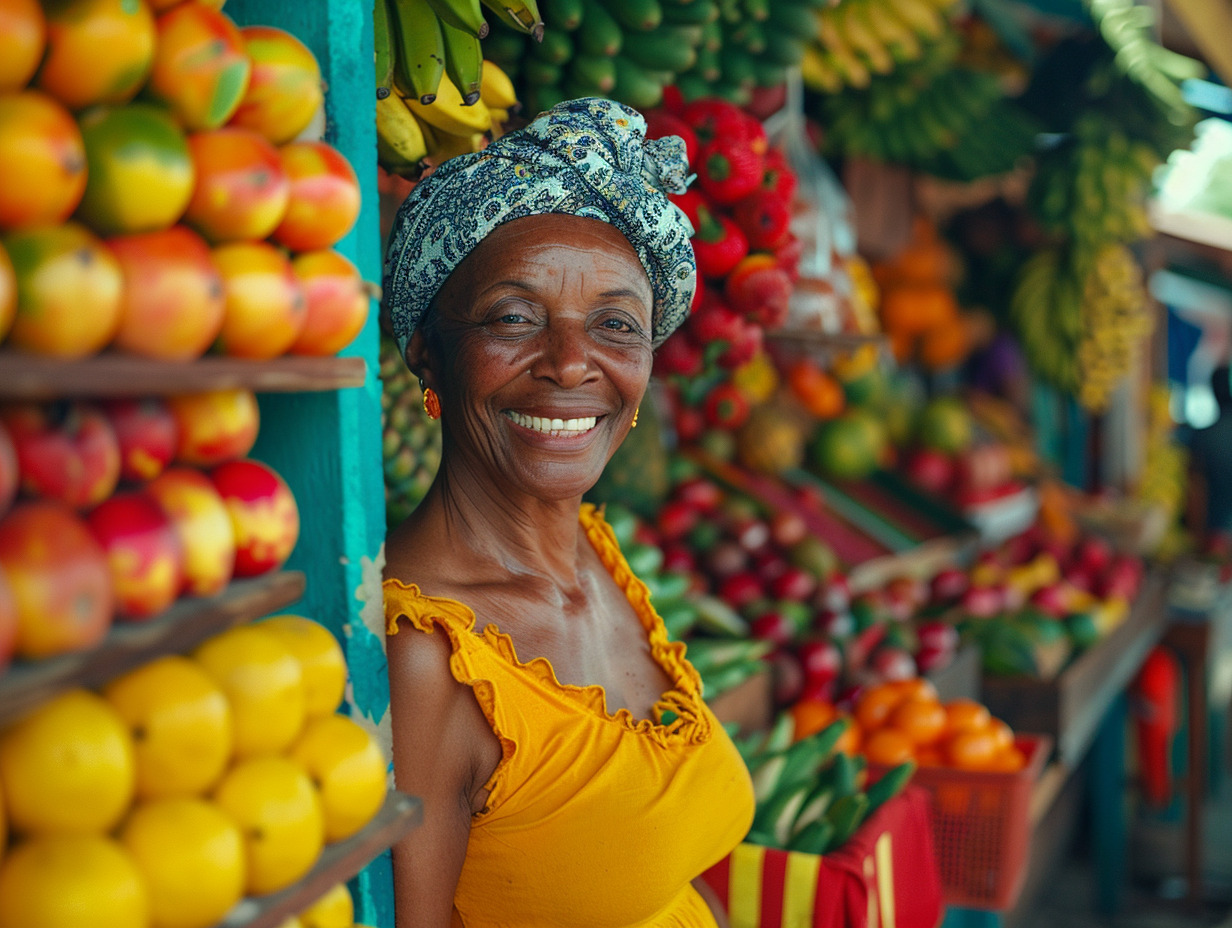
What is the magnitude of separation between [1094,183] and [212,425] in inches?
214

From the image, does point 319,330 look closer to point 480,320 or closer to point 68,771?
point 68,771

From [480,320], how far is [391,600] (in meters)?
0.45

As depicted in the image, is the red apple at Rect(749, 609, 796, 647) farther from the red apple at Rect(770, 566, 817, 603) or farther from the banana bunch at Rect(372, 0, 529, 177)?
the banana bunch at Rect(372, 0, 529, 177)

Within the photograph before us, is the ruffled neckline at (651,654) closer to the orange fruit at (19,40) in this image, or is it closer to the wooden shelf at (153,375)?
the wooden shelf at (153,375)

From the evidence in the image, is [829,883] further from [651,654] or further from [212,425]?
[212,425]

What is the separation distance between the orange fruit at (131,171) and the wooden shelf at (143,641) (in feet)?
1.05

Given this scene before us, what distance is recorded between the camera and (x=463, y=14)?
1.62 m

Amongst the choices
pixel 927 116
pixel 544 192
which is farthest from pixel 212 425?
pixel 927 116

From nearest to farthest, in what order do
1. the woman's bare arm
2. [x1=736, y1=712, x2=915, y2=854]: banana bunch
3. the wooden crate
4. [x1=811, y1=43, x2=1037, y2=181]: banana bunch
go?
1. the woman's bare arm
2. [x1=736, y1=712, x2=915, y2=854]: banana bunch
3. the wooden crate
4. [x1=811, y1=43, x2=1037, y2=181]: banana bunch

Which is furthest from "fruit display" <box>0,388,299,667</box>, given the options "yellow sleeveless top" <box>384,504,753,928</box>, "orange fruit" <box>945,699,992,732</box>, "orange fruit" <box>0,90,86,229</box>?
"orange fruit" <box>945,699,992,732</box>

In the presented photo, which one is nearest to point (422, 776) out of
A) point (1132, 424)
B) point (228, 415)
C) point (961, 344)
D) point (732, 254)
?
point (228, 415)

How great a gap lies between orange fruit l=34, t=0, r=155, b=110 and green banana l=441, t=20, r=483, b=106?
898mm

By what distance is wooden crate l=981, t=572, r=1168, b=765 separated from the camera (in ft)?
12.3

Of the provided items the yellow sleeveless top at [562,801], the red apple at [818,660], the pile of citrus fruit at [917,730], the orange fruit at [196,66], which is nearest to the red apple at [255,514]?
the orange fruit at [196,66]
